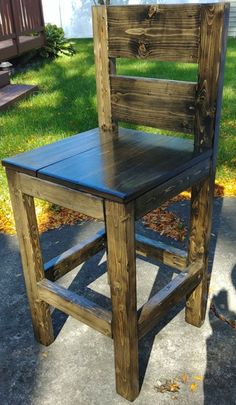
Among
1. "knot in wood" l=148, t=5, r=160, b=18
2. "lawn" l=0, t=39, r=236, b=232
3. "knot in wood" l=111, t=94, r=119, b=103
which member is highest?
"knot in wood" l=148, t=5, r=160, b=18

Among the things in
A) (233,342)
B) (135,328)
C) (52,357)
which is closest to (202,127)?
(135,328)

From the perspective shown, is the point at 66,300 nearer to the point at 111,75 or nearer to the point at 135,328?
the point at 135,328

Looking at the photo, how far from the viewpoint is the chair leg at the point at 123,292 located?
64.4 inches

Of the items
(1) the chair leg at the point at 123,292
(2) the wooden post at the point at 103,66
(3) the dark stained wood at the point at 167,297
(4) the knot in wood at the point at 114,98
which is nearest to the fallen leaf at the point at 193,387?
(1) the chair leg at the point at 123,292

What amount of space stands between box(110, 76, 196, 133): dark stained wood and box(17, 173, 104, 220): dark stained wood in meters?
0.62

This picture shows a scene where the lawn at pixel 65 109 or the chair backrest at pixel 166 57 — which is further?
the lawn at pixel 65 109

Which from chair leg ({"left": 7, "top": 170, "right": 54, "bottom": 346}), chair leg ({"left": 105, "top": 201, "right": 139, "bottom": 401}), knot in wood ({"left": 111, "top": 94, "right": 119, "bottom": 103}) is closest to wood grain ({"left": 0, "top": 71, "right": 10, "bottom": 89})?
knot in wood ({"left": 111, "top": 94, "right": 119, "bottom": 103})

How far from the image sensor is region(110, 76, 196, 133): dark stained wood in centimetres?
197

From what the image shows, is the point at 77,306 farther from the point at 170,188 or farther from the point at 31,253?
the point at 170,188

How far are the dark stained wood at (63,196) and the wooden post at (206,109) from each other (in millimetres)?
623

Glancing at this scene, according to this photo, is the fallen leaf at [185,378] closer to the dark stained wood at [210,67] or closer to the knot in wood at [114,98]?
the dark stained wood at [210,67]


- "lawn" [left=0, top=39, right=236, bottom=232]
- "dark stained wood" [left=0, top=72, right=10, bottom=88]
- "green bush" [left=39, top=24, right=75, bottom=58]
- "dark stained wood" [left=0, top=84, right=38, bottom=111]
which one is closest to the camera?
"lawn" [left=0, top=39, right=236, bottom=232]

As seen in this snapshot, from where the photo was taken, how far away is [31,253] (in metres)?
2.17

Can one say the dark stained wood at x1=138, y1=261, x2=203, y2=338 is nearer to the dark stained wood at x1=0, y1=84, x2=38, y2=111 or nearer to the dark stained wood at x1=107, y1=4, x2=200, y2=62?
the dark stained wood at x1=107, y1=4, x2=200, y2=62
